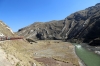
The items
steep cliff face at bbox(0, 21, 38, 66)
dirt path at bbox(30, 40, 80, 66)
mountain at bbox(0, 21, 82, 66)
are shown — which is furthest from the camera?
dirt path at bbox(30, 40, 80, 66)

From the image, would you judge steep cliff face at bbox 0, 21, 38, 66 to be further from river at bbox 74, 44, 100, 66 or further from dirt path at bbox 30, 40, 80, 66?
river at bbox 74, 44, 100, 66

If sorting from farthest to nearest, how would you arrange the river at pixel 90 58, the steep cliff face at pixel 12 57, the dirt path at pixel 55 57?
the river at pixel 90 58 < the dirt path at pixel 55 57 < the steep cliff face at pixel 12 57

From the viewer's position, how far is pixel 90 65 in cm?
5131

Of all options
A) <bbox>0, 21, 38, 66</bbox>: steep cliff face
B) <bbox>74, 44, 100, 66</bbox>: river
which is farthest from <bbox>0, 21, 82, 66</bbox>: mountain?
<bbox>74, 44, 100, 66</bbox>: river

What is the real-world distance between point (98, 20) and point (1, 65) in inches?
6255

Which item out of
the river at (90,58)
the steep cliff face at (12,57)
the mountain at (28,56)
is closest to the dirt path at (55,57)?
the mountain at (28,56)

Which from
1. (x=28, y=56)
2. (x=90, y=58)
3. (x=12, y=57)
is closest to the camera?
(x=12, y=57)

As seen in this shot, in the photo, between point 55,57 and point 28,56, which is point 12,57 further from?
point 55,57

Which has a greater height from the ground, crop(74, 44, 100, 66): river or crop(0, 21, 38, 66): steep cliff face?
crop(0, 21, 38, 66): steep cliff face

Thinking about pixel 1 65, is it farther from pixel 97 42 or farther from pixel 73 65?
pixel 97 42

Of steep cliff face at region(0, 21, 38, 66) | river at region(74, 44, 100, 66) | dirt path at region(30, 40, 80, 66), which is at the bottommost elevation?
river at region(74, 44, 100, 66)

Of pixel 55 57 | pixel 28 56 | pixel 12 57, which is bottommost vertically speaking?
pixel 55 57

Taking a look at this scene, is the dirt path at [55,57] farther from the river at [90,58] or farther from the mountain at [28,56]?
the river at [90,58]

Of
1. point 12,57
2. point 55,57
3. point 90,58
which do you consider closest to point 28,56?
point 12,57
